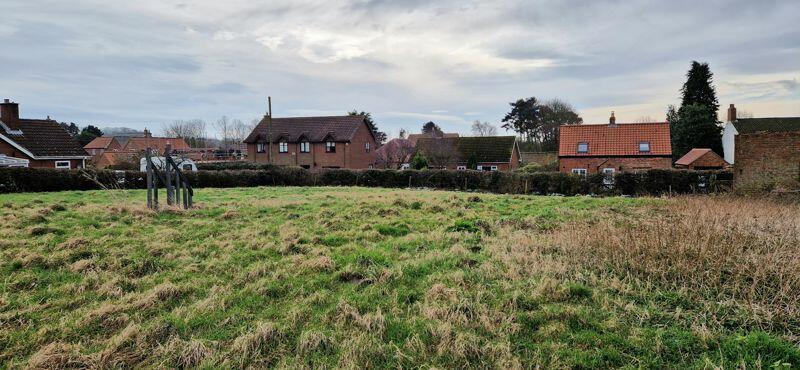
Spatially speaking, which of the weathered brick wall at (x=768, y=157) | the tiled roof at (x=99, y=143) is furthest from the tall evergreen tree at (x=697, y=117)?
the tiled roof at (x=99, y=143)

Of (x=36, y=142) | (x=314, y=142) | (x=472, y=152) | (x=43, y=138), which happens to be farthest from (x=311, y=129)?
(x=36, y=142)

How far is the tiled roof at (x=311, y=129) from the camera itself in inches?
1709

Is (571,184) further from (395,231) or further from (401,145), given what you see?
(401,145)

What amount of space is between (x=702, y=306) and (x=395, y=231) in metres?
5.98

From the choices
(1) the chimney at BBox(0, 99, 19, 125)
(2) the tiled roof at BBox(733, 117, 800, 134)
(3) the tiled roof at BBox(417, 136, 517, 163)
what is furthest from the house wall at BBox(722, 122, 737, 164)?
(1) the chimney at BBox(0, 99, 19, 125)

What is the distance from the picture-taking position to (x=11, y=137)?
2942cm

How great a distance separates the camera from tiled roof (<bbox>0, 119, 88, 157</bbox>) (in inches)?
1176

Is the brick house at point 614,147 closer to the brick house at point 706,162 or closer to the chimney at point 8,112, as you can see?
the brick house at point 706,162

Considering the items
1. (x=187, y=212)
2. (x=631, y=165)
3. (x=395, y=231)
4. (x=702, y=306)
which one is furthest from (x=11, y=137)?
(x=631, y=165)

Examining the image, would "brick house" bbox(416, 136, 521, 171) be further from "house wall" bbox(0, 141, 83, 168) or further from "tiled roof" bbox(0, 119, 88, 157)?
"house wall" bbox(0, 141, 83, 168)

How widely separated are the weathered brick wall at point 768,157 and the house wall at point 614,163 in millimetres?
12198

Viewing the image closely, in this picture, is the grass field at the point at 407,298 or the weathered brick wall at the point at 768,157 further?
the weathered brick wall at the point at 768,157

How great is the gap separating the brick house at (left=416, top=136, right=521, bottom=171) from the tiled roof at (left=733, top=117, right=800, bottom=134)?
898 inches

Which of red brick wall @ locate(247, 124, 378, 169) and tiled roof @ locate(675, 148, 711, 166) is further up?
red brick wall @ locate(247, 124, 378, 169)
